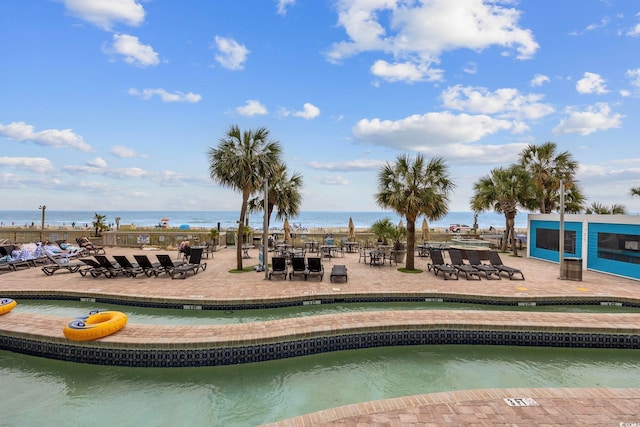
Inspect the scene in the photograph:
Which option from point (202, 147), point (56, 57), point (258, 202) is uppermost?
point (56, 57)

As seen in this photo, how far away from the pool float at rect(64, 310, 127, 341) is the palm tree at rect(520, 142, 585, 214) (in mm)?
21587

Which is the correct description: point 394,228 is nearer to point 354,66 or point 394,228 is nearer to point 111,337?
point 354,66

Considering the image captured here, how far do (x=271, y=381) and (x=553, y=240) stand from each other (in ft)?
56.7

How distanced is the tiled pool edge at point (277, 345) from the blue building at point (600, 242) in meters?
6.61

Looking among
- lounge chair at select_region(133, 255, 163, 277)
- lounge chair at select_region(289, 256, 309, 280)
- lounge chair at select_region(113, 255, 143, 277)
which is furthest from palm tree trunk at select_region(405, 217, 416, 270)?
lounge chair at select_region(113, 255, 143, 277)

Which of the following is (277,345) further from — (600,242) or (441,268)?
(600,242)

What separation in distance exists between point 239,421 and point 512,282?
1062 cm

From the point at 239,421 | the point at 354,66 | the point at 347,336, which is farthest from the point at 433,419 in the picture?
the point at 354,66

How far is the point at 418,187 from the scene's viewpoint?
41.9 feet

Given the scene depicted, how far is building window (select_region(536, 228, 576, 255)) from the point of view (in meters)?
15.2

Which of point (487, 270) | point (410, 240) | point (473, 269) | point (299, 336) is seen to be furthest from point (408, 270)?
point (299, 336)


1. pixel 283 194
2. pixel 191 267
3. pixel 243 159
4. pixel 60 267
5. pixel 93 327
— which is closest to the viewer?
pixel 93 327

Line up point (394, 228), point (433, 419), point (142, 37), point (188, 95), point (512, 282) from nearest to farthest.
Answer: point (433, 419) < point (512, 282) < point (142, 37) < point (394, 228) < point (188, 95)

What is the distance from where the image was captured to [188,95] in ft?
59.5
